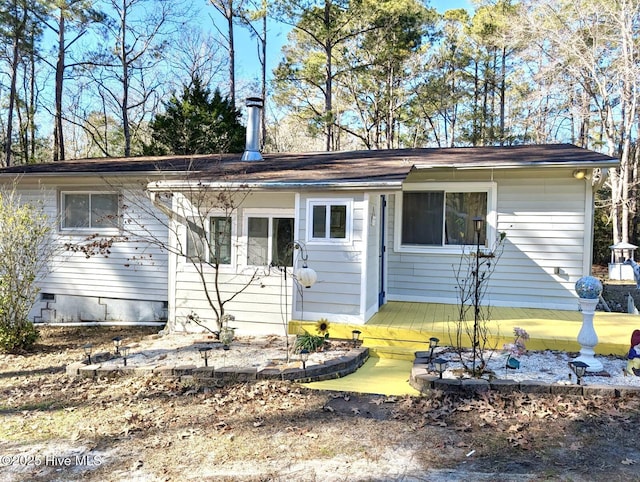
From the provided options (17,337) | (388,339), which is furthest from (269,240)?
(17,337)

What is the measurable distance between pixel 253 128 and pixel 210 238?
285cm

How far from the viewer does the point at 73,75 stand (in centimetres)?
1930

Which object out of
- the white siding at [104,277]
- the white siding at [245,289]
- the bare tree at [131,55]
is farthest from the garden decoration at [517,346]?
the bare tree at [131,55]

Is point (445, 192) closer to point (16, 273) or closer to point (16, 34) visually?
point (16, 273)

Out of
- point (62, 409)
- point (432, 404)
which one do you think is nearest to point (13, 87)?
point (62, 409)

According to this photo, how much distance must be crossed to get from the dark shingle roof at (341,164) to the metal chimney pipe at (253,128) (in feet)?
0.87

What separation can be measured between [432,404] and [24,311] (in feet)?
17.8

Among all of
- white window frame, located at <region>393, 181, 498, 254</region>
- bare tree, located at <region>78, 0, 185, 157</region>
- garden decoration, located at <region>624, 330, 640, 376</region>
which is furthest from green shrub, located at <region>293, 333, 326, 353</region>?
bare tree, located at <region>78, 0, 185, 157</region>

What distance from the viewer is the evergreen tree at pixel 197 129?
14.4 metres

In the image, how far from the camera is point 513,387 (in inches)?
158

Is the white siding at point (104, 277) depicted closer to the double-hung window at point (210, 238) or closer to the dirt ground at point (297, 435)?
the double-hung window at point (210, 238)

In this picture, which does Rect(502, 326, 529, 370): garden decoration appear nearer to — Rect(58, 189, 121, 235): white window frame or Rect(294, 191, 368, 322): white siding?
Rect(294, 191, 368, 322): white siding

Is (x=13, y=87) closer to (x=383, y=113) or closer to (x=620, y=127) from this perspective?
(x=383, y=113)

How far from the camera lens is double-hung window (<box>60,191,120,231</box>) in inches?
328
